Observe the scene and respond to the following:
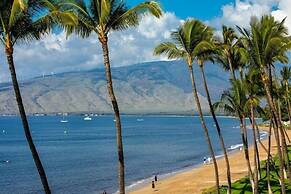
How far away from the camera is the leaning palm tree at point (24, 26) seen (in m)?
17.3

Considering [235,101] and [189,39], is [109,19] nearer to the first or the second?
[189,39]

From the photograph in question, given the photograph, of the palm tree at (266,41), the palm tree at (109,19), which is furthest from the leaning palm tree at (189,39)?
the palm tree at (109,19)

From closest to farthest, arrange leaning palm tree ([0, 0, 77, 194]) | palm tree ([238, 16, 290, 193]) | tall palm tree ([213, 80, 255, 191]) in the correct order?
leaning palm tree ([0, 0, 77, 194]), palm tree ([238, 16, 290, 193]), tall palm tree ([213, 80, 255, 191])

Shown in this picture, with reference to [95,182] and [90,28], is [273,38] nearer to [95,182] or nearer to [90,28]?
[90,28]

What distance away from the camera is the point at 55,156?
141m

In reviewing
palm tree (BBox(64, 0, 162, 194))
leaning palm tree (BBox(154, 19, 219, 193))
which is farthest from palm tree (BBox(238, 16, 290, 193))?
palm tree (BBox(64, 0, 162, 194))

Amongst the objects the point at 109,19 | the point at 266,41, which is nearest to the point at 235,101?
the point at 266,41

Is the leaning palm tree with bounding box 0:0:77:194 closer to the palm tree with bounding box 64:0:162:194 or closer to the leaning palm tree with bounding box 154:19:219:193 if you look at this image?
the palm tree with bounding box 64:0:162:194

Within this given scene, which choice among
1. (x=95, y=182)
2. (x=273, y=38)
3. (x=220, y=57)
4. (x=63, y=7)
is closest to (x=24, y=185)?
(x=95, y=182)

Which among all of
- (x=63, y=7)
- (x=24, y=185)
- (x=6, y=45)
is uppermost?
(x=63, y=7)

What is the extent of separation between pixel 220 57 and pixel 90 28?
20395mm

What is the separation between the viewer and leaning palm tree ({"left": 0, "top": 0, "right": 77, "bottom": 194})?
17297 millimetres

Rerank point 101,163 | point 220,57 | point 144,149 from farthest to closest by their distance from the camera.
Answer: point 144,149, point 101,163, point 220,57

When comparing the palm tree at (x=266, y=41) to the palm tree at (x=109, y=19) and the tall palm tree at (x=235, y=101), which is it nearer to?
the tall palm tree at (x=235, y=101)
